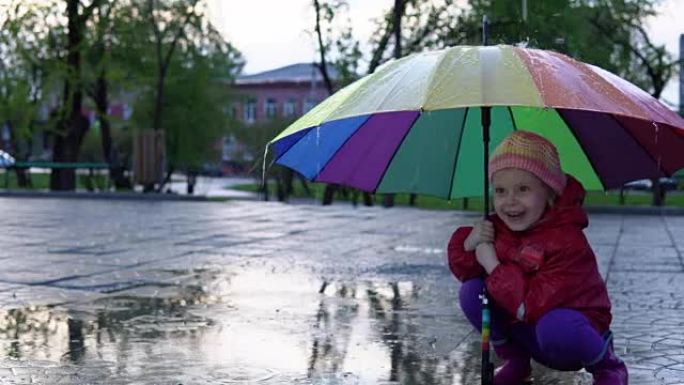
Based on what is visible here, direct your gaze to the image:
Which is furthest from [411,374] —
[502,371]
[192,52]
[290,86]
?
[290,86]

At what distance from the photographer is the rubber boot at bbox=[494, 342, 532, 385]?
517 cm

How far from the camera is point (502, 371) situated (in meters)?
5.29

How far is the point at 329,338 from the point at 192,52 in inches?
1437

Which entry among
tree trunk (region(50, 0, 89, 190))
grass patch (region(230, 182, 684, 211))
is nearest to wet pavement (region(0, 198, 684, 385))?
grass patch (region(230, 182, 684, 211))

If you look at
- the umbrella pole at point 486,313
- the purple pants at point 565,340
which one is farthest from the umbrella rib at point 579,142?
the purple pants at point 565,340

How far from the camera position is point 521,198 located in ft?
15.6

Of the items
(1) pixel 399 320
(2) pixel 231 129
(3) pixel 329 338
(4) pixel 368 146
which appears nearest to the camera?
(4) pixel 368 146

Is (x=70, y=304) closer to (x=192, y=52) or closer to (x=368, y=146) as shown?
(x=368, y=146)

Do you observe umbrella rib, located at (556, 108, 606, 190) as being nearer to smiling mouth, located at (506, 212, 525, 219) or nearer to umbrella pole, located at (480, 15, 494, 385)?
umbrella pole, located at (480, 15, 494, 385)

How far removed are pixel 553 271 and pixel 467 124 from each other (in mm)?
1397

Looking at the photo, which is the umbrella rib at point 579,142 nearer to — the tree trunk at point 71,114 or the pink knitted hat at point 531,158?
the pink knitted hat at point 531,158

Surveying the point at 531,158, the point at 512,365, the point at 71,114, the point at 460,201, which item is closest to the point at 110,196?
the point at 460,201

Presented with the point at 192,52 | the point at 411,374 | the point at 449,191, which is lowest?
the point at 411,374

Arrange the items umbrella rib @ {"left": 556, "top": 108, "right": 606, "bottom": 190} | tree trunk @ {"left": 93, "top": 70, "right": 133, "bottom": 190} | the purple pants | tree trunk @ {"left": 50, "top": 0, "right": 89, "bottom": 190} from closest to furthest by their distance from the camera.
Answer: the purple pants < umbrella rib @ {"left": 556, "top": 108, "right": 606, "bottom": 190} < tree trunk @ {"left": 50, "top": 0, "right": 89, "bottom": 190} < tree trunk @ {"left": 93, "top": 70, "right": 133, "bottom": 190}
